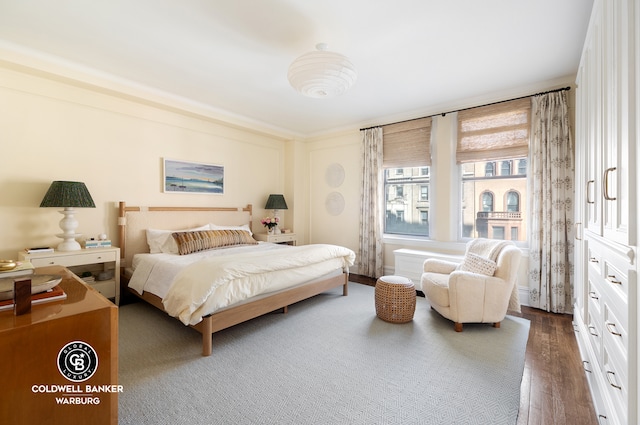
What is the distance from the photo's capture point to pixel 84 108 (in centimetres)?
339

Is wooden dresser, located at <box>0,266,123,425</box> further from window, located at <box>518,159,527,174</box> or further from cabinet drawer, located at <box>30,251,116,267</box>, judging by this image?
window, located at <box>518,159,527,174</box>

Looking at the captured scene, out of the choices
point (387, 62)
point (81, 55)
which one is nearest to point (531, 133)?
point (387, 62)

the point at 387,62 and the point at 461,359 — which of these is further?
the point at 387,62

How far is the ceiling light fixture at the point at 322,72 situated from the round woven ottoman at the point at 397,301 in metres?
2.07

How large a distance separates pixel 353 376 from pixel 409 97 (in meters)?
3.54

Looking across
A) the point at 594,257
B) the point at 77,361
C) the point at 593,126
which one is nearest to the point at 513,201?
the point at 593,126

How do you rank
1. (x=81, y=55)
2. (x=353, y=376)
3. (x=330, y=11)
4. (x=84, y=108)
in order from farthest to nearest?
(x=84, y=108) → (x=81, y=55) → (x=330, y=11) → (x=353, y=376)

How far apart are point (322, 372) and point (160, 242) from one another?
9.06 ft

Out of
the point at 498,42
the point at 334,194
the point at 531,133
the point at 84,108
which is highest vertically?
the point at 498,42

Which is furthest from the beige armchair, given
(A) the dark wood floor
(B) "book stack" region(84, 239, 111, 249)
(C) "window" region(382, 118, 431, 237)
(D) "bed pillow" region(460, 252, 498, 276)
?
(B) "book stack" region(84, 239, 111, 249)

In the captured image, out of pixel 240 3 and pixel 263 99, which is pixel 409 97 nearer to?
pixel 263 99

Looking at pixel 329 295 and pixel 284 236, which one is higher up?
pixel 284 236

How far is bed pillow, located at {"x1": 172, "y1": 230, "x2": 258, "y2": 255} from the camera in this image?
358cm

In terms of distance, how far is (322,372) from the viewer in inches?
83.6
